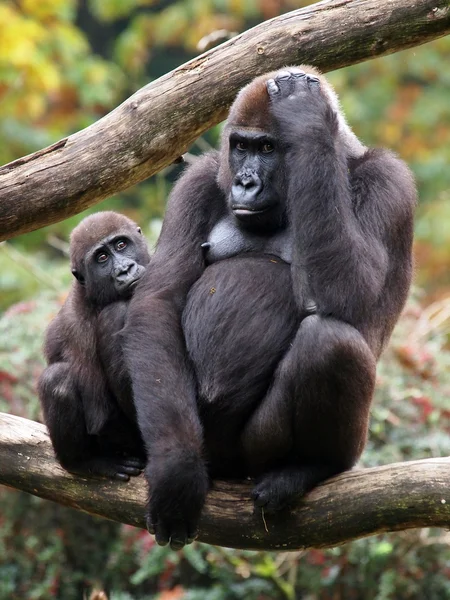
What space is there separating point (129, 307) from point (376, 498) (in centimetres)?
114

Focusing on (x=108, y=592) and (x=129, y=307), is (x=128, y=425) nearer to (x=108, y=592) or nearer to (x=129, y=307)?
(x=129, y=307)

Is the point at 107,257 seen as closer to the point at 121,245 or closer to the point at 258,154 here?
the point at 121,245

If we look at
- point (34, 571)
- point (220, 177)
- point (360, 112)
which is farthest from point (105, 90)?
point (220, 177)

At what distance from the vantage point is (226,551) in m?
5.29

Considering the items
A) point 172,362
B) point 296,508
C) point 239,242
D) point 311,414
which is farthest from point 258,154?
point 296,508

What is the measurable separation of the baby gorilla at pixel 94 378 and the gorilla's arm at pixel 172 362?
17 cm

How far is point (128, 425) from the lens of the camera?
3527mm

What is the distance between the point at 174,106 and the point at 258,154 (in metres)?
0.49

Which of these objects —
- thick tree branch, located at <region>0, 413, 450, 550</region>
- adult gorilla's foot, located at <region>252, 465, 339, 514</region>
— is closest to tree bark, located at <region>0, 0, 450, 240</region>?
thick tree branch, located at <region>0, 413, 450, 550</region>

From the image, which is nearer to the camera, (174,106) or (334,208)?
(334,208)

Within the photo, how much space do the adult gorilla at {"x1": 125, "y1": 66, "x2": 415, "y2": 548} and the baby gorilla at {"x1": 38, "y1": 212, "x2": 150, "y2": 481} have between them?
0.70ft

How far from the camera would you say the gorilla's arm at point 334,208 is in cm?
306

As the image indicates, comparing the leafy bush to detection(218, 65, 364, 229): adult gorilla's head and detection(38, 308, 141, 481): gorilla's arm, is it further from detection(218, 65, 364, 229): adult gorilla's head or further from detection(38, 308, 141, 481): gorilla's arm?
detection(218, 65, 364, 229): adult gorilla's head

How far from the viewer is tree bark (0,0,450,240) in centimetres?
346
